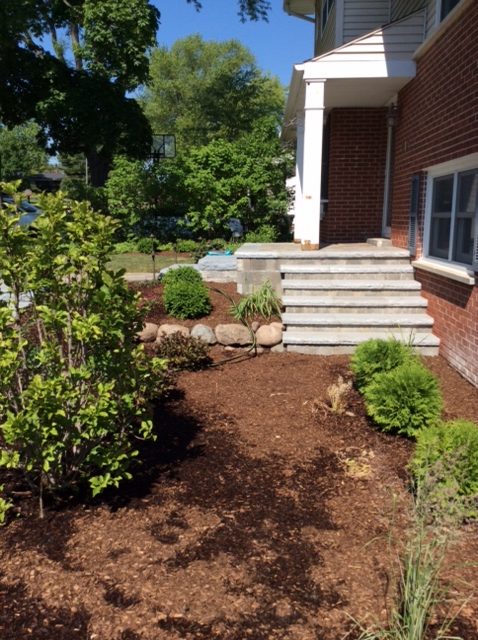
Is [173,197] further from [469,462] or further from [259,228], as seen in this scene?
[469,462]

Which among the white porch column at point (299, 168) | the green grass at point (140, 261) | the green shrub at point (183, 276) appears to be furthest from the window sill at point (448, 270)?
the green grass at point (140, 261)

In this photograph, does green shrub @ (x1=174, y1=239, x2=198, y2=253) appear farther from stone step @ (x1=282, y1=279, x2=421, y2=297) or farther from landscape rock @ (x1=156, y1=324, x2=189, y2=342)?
landscape rock @ (x1=156, y1=324, x2=189, y2=342)

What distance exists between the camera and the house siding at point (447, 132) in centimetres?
573

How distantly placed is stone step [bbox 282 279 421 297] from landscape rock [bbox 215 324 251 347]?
Answer: 124 centimetres

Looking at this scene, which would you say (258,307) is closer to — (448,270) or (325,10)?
(448,270)

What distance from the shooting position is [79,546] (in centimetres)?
291

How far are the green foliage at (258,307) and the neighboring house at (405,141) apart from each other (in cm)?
160

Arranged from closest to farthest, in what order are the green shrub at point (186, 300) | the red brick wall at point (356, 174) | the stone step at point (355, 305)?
the stone step at point (355, 305)
the green shrub at point (186, 300)
the red brick wall at point (356, 174)

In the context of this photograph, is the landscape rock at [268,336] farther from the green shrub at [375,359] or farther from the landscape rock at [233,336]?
the green shrub at [375,359]

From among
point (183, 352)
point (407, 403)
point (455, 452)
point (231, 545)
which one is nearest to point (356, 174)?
point (183, 352)

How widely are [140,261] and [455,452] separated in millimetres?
11749

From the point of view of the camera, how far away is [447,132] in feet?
21.4

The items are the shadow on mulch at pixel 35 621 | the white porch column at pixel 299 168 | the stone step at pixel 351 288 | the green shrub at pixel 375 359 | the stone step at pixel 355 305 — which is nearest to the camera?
the shadow on mulch at pixel 35 621

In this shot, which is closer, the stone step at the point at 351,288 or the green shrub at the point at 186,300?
the green shrub at the point at 186,300
